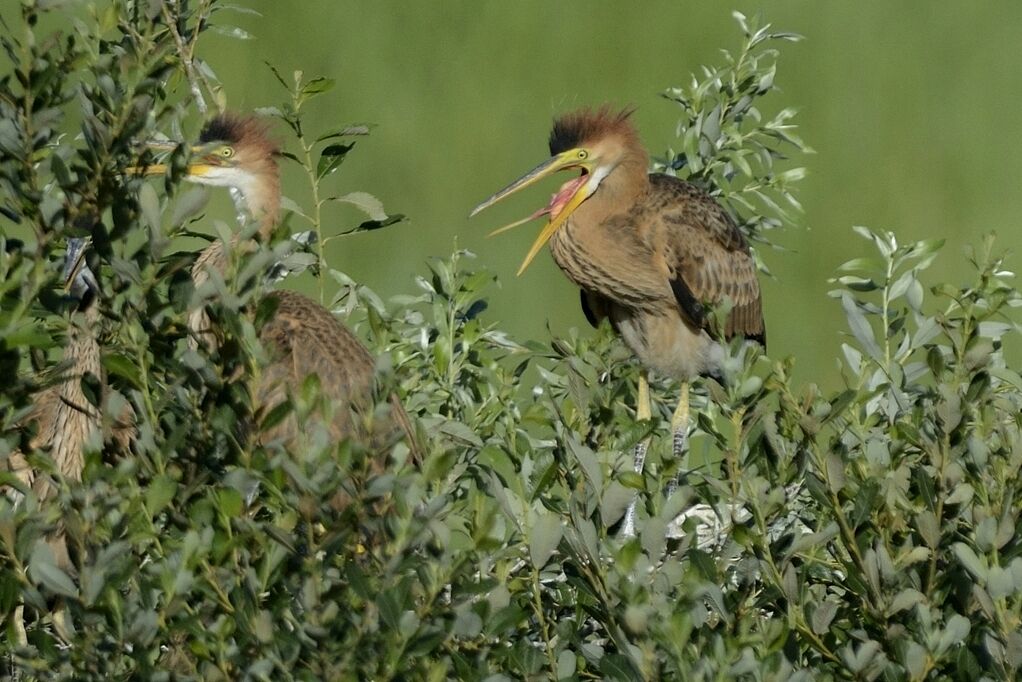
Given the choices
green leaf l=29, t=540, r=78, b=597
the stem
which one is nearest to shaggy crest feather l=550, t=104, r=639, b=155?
the stem

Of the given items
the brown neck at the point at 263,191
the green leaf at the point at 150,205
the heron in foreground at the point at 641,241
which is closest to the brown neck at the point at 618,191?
the heron in foreground at the point at 641,241

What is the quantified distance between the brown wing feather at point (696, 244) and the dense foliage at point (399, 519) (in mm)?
2739

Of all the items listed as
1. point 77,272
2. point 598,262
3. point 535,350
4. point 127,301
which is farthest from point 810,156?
point 127,301

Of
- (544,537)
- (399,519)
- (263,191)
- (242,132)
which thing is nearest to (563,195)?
(263,191)

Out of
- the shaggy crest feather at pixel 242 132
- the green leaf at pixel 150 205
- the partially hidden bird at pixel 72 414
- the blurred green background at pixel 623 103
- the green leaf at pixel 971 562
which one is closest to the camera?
the green leaf at pixel 971 562

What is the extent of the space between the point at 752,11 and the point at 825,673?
7664 mm

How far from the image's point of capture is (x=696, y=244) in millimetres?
5367

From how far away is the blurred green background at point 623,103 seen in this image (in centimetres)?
780

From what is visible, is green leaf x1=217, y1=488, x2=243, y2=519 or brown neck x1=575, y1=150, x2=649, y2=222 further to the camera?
brown neck x1=575, y1=150, x2=649, y2=222

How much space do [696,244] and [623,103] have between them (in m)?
3.58

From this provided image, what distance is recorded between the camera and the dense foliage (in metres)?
1.98

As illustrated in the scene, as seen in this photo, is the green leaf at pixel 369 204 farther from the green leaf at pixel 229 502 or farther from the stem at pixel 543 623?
the green leaf at pixel 229 502

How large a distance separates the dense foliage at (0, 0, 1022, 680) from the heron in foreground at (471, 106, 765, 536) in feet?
8.92

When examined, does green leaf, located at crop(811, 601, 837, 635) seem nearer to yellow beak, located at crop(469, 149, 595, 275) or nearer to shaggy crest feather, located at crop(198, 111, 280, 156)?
shaggy crest feather, located at crop(198, 111, 280, 156)
